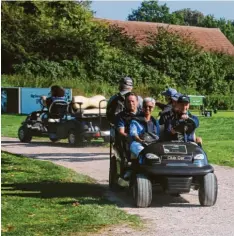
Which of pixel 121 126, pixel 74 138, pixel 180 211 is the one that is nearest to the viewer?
pixel 180 211

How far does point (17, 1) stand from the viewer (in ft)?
151

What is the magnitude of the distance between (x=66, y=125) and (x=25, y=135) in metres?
1.42

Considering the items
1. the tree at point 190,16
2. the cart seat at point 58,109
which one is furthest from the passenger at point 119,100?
the tree at point 190,16

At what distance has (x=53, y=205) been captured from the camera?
9.23 meters

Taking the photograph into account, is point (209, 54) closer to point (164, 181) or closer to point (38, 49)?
point (38, 49)

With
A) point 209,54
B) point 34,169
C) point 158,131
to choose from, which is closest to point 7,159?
point 34,169

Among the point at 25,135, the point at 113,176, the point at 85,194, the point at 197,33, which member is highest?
the point at 197,33

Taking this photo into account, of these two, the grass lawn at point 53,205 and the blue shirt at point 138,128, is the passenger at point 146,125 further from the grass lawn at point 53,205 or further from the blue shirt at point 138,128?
the grass lawn at point 53,205

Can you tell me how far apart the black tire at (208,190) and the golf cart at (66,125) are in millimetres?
9697

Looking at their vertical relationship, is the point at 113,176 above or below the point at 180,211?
above

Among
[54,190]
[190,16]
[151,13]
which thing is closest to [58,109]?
[54,190]

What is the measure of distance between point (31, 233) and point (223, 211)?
2675 mm

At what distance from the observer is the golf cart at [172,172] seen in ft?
29.9

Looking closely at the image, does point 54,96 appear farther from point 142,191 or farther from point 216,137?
point 142,191
